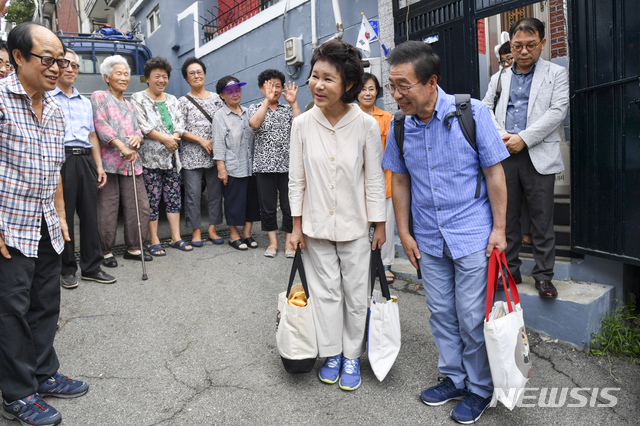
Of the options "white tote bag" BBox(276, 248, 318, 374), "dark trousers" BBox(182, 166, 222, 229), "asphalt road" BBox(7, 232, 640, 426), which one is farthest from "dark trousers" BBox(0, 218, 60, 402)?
"dark trousers" BBox(182, 166, 222, 229)

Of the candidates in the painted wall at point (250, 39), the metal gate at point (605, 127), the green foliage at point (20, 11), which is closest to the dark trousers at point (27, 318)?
the metal gate at point (605, 127)

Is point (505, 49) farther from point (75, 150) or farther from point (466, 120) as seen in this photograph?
point (75, 150)

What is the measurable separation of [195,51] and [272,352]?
999 cm

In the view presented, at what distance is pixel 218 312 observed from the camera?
157 inches

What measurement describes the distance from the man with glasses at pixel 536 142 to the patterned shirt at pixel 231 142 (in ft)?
9.84

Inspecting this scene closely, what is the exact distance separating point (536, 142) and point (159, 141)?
376 centimetres

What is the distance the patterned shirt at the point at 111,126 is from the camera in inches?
188

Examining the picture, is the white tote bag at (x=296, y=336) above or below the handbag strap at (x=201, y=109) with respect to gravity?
below

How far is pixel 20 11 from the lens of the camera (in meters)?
22.1

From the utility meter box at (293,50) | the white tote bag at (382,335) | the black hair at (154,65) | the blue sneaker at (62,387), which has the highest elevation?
the utility meter box at (293,50)

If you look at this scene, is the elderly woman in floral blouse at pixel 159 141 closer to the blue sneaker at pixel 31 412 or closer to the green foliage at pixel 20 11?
the blue sneaker at pixel 31 412

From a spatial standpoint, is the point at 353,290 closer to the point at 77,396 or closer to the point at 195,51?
the point at 77,396

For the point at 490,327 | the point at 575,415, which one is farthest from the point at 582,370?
the point at 490,327

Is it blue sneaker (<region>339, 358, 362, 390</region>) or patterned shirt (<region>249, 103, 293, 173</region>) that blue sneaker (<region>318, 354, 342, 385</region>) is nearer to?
blue sneaker (<region>339, 358, 362, 390</region>)
